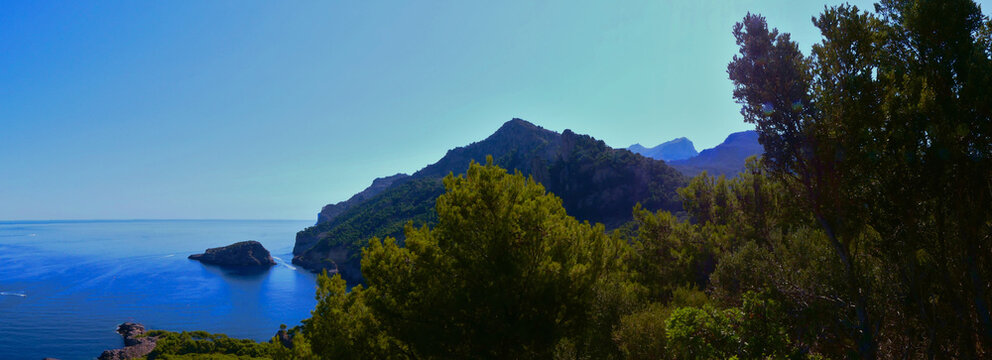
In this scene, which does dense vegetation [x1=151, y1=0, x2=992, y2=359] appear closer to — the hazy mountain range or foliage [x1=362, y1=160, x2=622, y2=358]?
foliage [x1=362, y1=160, x2=622, y2=358]

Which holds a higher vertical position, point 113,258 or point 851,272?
point 851,272

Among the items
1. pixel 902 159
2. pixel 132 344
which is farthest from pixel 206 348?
pixel 902 159

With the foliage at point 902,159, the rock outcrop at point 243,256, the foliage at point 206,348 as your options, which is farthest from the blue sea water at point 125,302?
the foliage at point 902,159

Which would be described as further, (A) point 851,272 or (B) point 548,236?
(B) point 548,236

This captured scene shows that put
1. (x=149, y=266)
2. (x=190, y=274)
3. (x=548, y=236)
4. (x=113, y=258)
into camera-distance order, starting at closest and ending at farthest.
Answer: (x=548, y=236) < (x=190, y=274) < (x=149, y=266) < (x=113, y=258)

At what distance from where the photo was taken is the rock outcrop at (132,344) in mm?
51344

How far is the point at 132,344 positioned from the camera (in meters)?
60.7

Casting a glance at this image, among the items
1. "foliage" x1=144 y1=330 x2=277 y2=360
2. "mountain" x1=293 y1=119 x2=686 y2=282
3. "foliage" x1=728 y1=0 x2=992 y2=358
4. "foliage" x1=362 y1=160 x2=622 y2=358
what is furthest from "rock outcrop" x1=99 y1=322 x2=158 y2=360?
"foliage" x1=728 y1=0 x2=992 y2=358

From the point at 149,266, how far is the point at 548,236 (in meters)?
194

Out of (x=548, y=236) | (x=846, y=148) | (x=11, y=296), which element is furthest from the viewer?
(x=11, y=296)

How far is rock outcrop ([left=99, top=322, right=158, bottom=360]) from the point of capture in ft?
168

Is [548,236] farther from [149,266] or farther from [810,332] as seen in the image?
[149,266]

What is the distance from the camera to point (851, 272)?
24.1ft

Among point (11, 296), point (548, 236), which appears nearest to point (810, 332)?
point (548, 236)
